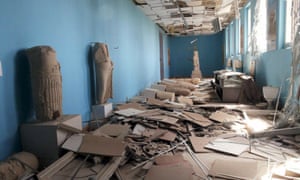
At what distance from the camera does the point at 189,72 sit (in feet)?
53.0

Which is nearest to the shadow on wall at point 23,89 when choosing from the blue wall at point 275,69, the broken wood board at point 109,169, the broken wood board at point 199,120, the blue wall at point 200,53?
the broken wood board at point 109,169

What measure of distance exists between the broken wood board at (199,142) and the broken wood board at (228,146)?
0.21ft

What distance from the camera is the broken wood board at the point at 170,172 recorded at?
227 centimetres

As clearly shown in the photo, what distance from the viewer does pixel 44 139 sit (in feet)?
8.22

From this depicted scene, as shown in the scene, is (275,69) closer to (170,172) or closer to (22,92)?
(170,172)

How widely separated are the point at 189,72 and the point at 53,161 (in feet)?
46.5

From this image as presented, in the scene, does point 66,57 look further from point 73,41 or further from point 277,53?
point 277,53

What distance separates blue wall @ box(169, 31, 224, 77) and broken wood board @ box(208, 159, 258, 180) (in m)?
13.5

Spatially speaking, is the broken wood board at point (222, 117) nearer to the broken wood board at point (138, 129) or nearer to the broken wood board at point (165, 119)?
the broken wood board at point (165, 119)

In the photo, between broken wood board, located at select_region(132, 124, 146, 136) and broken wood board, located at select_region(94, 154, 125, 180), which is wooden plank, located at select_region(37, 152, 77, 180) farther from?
broken wood board, located at select_region(132, 124, 146, 136)

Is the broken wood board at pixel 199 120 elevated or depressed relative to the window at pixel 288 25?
depressed

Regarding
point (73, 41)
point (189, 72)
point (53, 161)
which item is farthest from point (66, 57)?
point (189, 72)

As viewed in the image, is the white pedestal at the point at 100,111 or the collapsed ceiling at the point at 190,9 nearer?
the white pedestal at the point at 100,111

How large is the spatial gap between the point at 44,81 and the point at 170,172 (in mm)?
1510
